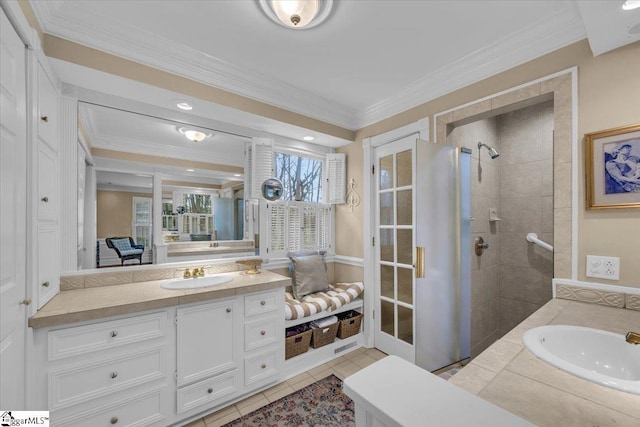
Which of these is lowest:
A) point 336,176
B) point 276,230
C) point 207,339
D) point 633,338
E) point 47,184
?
point 207,339

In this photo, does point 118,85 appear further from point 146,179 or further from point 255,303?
point 255,303

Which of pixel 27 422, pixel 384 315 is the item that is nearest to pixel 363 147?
pixel 384 315

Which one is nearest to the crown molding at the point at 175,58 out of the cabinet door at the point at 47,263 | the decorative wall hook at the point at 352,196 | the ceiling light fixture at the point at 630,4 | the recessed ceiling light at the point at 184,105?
the recessed ceiling light at the point at 184,105

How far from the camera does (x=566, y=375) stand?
779 mm

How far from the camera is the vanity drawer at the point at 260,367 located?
200 cm

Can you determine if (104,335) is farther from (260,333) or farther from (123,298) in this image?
(260,333)

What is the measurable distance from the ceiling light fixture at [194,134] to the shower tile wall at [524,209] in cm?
309

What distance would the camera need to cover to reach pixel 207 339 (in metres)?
1.82

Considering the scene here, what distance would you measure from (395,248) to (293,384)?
1.49 meters

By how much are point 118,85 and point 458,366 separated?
3.43 metres

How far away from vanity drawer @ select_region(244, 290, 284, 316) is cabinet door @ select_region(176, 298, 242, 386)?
0.29 feet

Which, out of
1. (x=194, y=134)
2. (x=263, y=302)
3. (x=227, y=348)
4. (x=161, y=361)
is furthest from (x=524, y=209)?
(x=161, y=361)

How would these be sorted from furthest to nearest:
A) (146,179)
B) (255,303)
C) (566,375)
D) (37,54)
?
(146,179) → (255,303) → (37,54) → (566,375)

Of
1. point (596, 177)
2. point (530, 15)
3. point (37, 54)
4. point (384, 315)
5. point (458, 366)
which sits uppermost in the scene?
point (530, 15)
